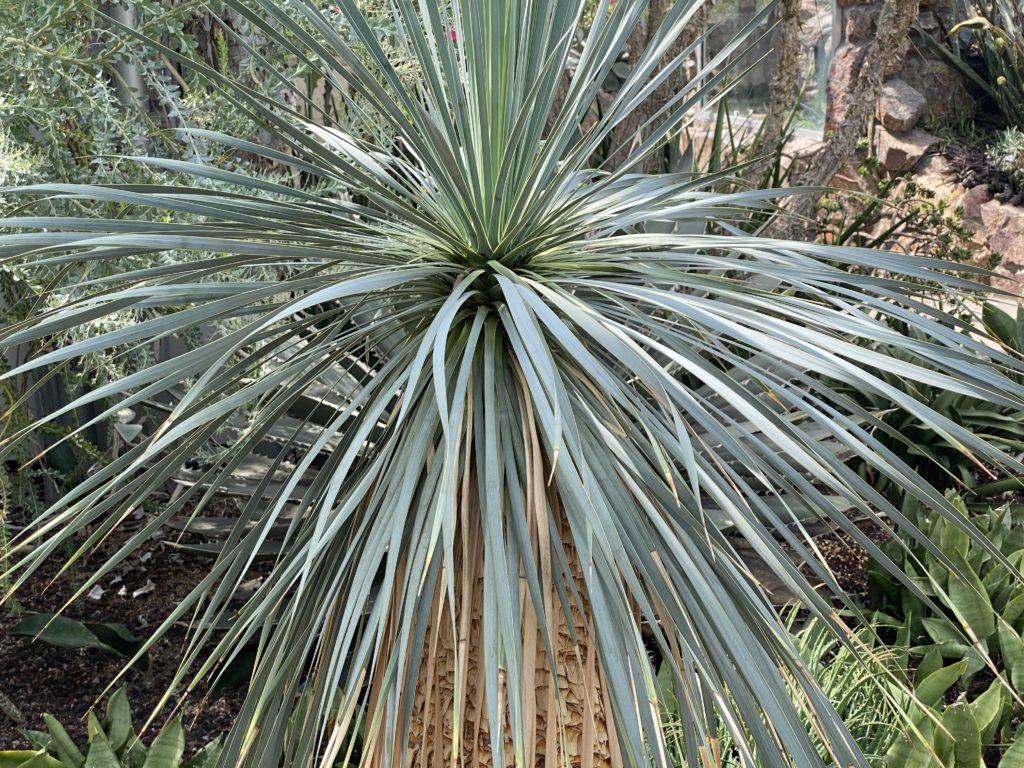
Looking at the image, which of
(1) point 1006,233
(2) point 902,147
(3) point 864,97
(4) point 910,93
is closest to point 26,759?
(3) point 864,97

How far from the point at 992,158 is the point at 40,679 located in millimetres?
6679

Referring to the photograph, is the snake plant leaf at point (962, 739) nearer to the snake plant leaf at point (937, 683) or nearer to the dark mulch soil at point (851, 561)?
the snake plant leaf at point (937, 683)

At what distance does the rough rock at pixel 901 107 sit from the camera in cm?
711

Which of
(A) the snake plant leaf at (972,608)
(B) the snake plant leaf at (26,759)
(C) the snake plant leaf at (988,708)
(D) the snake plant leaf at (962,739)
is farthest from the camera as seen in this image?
(A) the snake plant leaf at (972,608)

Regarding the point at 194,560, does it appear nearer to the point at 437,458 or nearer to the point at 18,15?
the point at 18,15

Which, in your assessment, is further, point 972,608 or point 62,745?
point 972,608

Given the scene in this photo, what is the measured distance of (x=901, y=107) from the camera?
280 inches

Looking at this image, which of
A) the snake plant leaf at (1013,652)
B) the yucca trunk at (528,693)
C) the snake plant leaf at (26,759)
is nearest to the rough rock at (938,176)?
the snake plant leaf at (1013,652)

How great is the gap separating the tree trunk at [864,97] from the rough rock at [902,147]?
4.37m

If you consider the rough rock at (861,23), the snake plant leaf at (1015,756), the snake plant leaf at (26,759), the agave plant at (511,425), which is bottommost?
the snake plant leaf at (1015,756)

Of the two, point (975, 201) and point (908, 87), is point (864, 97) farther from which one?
point (908, 87)

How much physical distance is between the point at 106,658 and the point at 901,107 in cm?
672

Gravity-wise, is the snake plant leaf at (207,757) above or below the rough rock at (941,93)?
below

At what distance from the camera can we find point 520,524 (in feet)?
3.22
